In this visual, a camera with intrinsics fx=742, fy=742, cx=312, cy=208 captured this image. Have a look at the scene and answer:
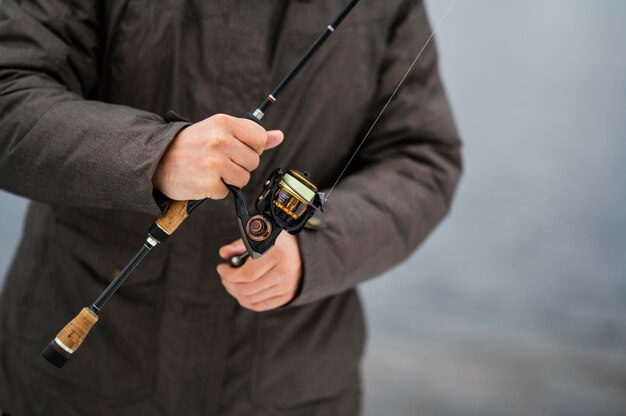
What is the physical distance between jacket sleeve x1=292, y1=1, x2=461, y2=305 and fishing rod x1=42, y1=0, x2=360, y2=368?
142 mm

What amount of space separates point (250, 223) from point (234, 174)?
0.16 ft

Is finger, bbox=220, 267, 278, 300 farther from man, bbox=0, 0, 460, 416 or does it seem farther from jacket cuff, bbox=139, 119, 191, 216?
jacket cuff, bbox=139, 119, 191, 216

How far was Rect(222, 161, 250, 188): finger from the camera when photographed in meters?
0.65

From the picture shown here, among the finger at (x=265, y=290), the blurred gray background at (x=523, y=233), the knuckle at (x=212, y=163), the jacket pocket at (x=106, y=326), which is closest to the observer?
the knuckle at (x=212, y=163)

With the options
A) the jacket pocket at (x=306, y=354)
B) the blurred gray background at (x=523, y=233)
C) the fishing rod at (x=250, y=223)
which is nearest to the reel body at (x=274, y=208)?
the fishing rod at (x=250, y=223)

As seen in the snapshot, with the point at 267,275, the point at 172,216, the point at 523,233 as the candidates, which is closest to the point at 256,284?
the point at 267,275

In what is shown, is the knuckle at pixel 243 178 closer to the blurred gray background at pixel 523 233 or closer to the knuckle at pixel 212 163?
the knuckle at pixel 212 163

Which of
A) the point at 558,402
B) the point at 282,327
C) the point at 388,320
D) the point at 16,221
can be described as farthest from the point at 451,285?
the point at 282,327

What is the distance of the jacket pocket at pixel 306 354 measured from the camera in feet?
2.88

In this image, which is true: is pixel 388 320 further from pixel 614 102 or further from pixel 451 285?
pixel 614 102

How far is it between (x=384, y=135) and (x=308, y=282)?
0.25 m

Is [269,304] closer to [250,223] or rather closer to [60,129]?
[250,223]

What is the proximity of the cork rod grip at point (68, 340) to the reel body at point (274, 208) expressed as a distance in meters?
0.16

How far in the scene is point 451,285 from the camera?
2.14 m
